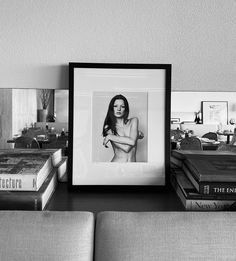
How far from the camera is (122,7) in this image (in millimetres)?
855

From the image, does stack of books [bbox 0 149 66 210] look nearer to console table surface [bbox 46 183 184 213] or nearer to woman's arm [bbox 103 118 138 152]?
console table surface [bbox 46 183 184 213]

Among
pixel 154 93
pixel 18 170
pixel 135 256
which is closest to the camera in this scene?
pixel 135 256

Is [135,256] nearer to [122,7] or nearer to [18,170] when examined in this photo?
[18,170]

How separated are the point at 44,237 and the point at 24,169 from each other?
20 cm

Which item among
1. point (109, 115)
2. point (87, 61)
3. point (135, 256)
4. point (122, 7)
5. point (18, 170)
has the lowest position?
point (135, 256)

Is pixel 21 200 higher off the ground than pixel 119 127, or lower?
lower

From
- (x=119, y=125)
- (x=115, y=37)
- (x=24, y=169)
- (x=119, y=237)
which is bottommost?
(x=119, y=237)

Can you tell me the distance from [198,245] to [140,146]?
345 mm

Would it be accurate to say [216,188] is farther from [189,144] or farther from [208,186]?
[189,144]

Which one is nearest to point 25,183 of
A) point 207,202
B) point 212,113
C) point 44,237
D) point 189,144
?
point 44,237

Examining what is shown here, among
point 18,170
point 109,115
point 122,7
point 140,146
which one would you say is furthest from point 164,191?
point 122,7

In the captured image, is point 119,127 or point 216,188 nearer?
point 216,188

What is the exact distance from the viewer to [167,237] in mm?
551

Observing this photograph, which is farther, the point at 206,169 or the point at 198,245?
the point at 206,169
